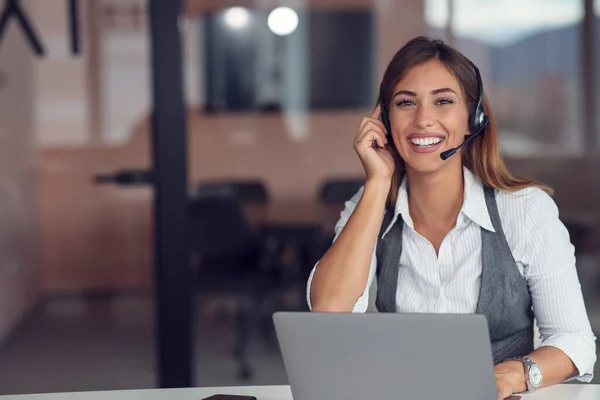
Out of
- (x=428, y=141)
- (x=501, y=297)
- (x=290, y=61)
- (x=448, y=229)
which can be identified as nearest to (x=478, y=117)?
(x=428, y=141)

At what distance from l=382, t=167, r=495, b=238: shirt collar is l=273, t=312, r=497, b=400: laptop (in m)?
0.72

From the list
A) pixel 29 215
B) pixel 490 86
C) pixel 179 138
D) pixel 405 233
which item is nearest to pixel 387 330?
pixel 405 233

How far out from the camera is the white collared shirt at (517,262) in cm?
198

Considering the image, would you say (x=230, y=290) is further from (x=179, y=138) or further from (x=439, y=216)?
(x=439, y=216)

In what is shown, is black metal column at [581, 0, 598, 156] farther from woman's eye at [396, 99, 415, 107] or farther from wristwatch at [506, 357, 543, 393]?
wristwatch at [506, 357, 543, 393]

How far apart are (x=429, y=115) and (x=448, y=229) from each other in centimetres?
25

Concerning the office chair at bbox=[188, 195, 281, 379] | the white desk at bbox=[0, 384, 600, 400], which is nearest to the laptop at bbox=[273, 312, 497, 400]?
the white desk at bbox=[0, 384, 600, 400]

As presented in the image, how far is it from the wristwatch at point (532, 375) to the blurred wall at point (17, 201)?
10.4 feet

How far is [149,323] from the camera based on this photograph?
444cm

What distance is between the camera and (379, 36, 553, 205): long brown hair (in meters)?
2.12

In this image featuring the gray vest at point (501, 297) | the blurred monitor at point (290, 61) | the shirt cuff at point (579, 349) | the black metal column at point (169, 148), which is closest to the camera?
the shirt cuff at point (579, 349)

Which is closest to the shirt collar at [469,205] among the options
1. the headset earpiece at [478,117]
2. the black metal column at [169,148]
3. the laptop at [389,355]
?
the headset earpiece at [478,117]

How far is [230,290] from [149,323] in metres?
0.39

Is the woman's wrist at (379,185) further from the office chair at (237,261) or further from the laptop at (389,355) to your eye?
the office chair at (237,261)
